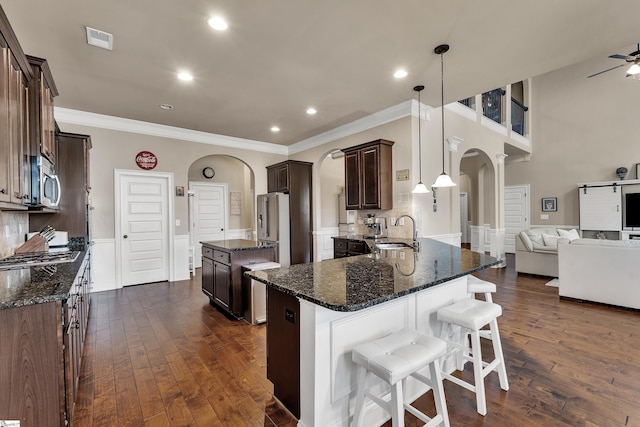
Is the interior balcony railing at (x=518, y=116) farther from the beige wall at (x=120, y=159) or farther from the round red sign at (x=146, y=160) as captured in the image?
the round red sign at (x=146, y=160)

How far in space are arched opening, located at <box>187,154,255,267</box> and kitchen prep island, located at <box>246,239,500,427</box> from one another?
16.6 feet

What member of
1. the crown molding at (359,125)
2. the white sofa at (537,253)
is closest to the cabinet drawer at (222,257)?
the crown molding at (359,125)

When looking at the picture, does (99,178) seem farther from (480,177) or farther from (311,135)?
(480,177)

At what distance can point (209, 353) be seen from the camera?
2.62m

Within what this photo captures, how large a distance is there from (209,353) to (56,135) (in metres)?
3.15

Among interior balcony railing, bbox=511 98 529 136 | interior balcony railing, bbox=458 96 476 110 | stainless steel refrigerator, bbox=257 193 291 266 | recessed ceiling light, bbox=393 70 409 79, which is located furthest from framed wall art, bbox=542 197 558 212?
stainless steel refrigerator, bbox=257 193 291 266

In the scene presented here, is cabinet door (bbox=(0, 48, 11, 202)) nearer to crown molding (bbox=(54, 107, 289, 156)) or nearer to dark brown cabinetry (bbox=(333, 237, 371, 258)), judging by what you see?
crown molding (bbox=(54, 107, 289, 156))

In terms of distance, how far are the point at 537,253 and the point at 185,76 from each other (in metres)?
6.60

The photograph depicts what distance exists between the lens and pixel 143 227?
17.0 ft

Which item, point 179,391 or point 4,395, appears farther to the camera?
point 179,391

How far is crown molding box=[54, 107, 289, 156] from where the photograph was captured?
449cm

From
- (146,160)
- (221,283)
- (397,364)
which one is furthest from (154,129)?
(397,364)

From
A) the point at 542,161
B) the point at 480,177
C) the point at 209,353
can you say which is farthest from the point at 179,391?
the point at 542,161

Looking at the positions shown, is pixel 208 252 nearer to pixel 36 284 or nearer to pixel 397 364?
pixel 36 284
